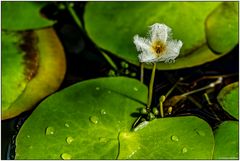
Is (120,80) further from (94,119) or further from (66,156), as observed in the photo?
(66,156)

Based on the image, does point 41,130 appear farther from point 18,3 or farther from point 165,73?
point 18,3

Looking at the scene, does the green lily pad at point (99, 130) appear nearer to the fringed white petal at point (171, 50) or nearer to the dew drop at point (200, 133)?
the dew drop at point (200, 133)

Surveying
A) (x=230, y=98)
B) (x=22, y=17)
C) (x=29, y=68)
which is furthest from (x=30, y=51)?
(x=230, y=98)

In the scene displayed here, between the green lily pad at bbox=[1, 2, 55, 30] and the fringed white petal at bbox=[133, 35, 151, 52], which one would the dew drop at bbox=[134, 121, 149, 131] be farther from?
the green lily pad at bbox=[1, 2, 55, 30]

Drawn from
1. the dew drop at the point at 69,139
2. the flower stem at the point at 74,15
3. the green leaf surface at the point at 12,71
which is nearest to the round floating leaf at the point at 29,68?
the green leaf surface at the point at 12,71

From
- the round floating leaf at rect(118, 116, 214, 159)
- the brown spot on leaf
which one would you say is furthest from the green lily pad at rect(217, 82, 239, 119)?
the brown spot on leaf

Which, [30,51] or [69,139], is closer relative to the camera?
[69,139]

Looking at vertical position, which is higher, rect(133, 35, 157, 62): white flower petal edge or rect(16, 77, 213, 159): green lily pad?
rect(133, 35, 157, 62): white flower petal edge
